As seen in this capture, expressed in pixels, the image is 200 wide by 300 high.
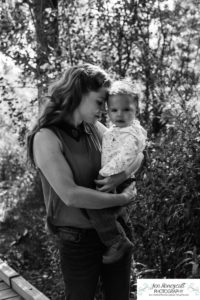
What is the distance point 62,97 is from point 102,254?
2.57 feet

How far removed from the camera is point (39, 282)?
176 inches

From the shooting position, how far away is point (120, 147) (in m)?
2.40

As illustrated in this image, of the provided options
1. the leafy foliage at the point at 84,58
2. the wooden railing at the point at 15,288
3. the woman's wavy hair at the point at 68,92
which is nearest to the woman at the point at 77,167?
the woman's wavy hair at the point at 68,92

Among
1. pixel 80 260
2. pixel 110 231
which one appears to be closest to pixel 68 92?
pixel 110 231

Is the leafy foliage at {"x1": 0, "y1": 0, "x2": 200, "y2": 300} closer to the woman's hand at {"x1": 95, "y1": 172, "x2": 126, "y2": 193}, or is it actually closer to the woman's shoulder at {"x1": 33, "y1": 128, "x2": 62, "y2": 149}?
the woman's hand at {"x1": 95, "y1": 172, "x2": 126, "y2": 193}

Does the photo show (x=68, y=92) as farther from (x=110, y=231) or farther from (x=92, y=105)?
(x=110, y=231)

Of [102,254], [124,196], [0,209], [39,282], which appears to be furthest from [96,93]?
[0,209]

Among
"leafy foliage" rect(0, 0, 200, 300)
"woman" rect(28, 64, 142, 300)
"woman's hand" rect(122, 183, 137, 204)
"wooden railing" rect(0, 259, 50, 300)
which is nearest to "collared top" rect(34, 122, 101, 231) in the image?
"woman" rect(28, 64, 142, 300)

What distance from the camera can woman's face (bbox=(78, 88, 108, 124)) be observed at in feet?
7.27

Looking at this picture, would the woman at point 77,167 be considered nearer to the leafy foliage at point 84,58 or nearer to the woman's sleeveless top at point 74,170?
the woman's sleeveless top at point 74,170

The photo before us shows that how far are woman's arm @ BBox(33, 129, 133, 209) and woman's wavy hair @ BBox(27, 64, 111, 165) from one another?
0.11 meters

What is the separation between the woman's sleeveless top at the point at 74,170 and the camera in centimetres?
217

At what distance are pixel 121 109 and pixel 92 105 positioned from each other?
20 centimetres

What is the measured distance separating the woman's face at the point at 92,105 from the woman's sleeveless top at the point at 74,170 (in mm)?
83
